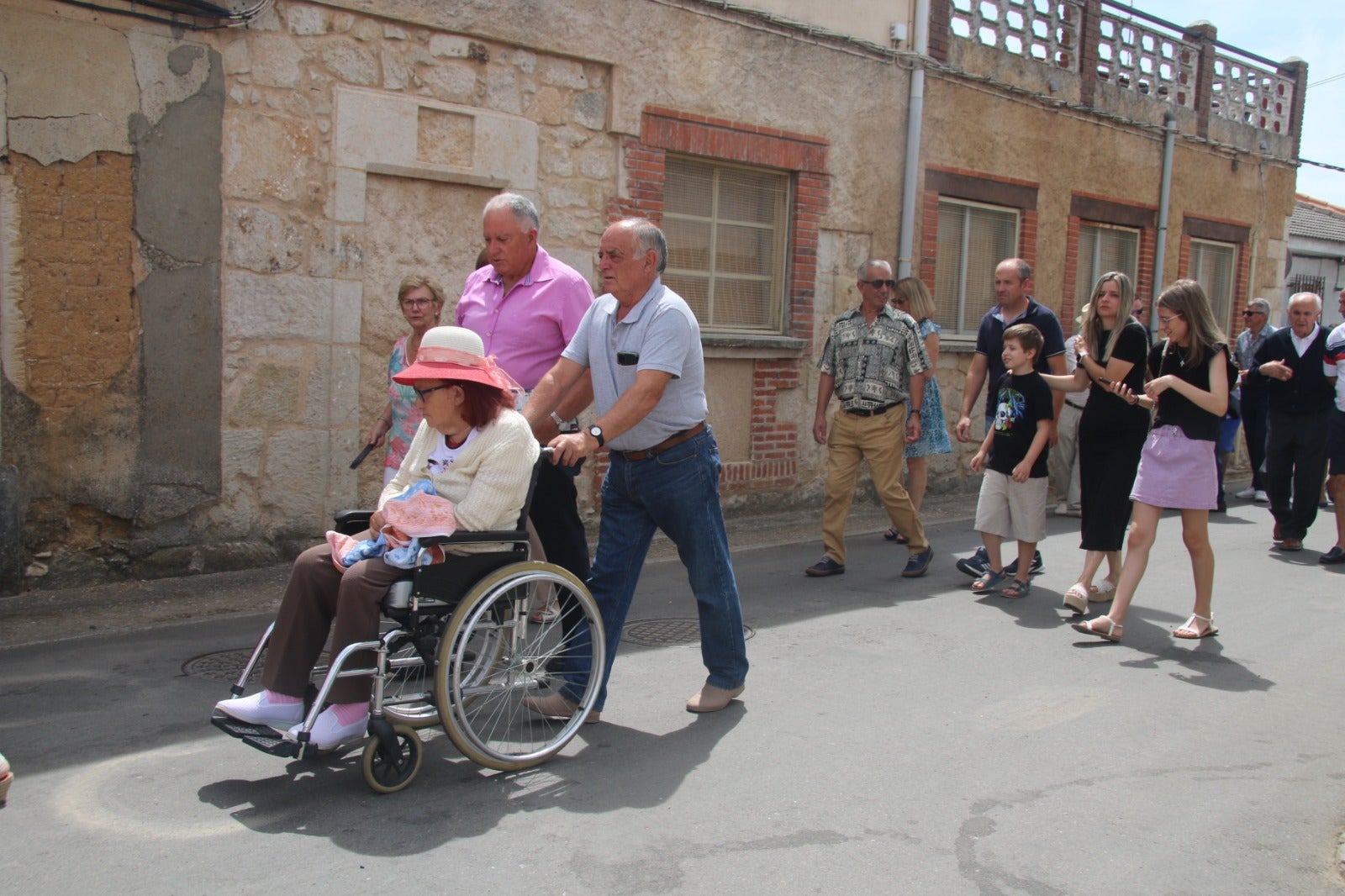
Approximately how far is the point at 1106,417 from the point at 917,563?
1.56 meters

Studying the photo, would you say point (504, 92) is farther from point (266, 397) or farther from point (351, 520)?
point (351, 520)

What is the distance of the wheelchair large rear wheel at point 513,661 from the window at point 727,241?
5586mm

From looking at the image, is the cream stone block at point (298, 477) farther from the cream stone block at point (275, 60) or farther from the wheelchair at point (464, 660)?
the wheelchair at point (464, 660)

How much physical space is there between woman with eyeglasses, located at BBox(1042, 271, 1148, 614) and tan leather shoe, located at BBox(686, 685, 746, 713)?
2575 millimetres

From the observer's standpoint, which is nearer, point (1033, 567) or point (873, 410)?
point (873, 410)

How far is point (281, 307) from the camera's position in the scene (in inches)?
281

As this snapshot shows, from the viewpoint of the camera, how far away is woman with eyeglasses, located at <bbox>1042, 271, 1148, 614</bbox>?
620 centimetres

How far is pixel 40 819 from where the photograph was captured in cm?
343

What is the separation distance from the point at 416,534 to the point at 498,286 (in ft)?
5.78

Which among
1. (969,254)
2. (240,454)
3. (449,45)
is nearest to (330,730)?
(240,454)

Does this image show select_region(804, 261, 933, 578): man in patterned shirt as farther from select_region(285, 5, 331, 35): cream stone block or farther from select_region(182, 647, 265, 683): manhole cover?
select_region(285, 5, 331, 35): cream stone block

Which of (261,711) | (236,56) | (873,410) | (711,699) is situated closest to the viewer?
(261,711)

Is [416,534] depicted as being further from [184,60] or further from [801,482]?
[801,482]

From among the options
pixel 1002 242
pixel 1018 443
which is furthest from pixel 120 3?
pixel 1002 242
